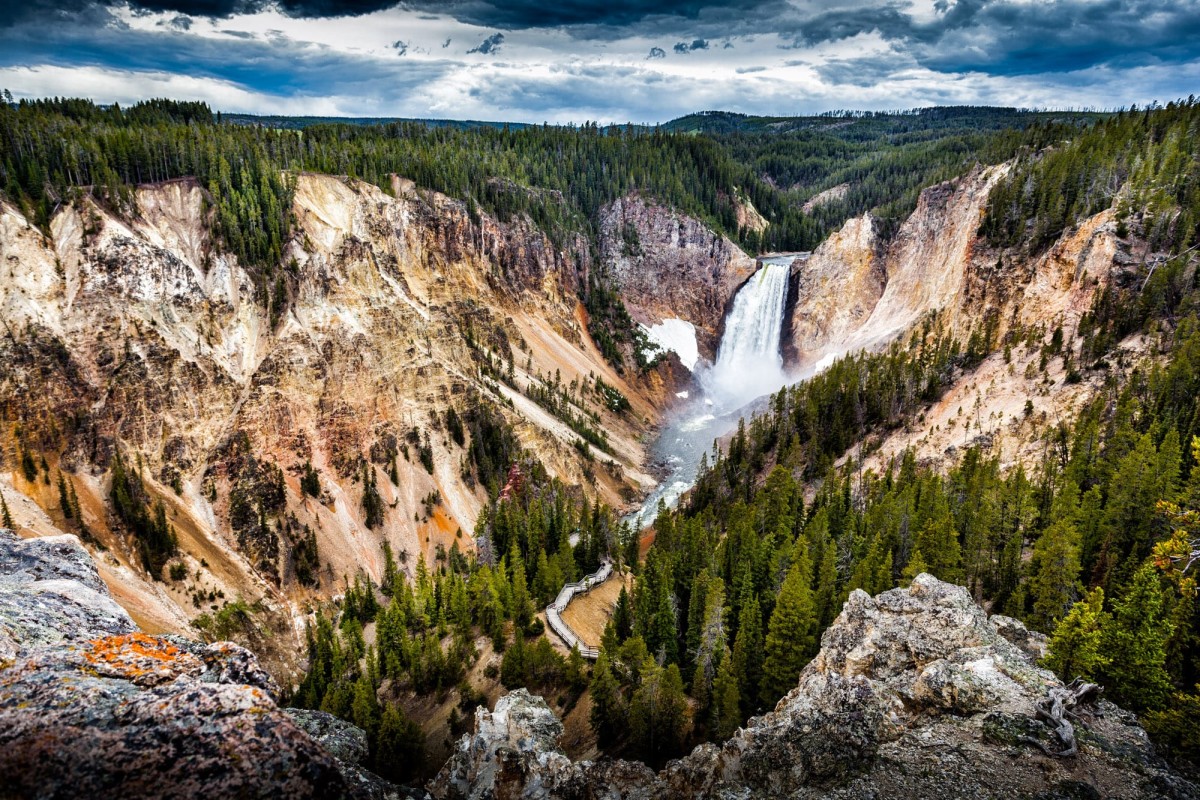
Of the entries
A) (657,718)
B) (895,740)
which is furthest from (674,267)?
(895,740)

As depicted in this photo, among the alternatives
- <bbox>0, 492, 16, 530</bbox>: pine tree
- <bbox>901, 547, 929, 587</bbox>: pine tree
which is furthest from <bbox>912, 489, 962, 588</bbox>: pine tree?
<bbox>0, 492, 16, 530</bbox>: pine tree

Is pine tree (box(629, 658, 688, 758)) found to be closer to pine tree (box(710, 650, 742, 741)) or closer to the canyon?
pine tree (box(710, 650, 742, 741))

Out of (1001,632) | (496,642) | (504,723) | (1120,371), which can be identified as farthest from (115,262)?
(1120,371)

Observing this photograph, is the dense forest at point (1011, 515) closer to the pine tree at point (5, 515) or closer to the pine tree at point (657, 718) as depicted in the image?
the pine tree at point (657, 718)

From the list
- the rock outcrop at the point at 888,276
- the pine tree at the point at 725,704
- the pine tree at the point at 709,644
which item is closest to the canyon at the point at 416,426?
the rock outcrop at the point at 888,276

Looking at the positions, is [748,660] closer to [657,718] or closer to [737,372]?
[657,718]

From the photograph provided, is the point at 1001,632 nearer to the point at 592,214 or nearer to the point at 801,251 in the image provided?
the point at 592,214

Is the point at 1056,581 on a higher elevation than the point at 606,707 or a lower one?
higher
